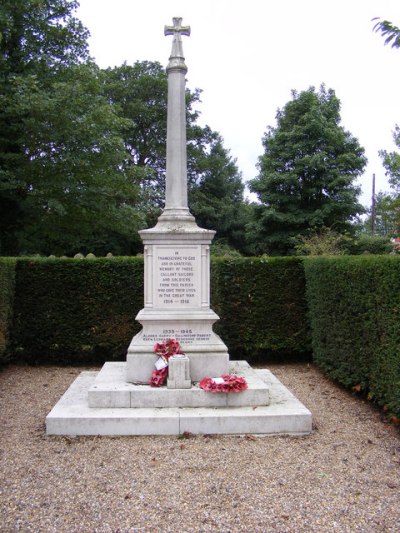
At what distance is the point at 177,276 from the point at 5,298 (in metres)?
3.99

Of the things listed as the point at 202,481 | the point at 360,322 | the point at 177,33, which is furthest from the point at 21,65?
the point at 202,481

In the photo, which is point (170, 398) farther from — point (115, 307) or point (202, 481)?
point (115, 307)

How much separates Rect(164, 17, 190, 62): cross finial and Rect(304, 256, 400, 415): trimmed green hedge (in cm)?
375

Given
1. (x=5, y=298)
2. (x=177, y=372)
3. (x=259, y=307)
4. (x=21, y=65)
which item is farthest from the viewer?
(x=21, y=65)

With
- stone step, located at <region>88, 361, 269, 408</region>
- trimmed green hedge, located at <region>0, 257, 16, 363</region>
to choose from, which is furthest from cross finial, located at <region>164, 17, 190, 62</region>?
trimmed green hedge, located at <region>0, 257, 16, 363</region>

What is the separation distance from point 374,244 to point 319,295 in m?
15.4

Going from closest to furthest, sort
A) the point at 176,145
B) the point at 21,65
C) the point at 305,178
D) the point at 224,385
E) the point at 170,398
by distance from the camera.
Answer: the point at 224,385, the point at 170,398, the point at 176,145, the point at 21,65, the point at 305,178

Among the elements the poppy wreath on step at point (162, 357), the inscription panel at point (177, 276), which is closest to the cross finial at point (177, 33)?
the inscription panel at point (177, 276)

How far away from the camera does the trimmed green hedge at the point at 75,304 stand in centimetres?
923

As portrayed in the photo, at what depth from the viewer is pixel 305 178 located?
24.5m

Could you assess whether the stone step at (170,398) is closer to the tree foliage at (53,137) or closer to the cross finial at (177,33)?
the cross finial at (177,33)

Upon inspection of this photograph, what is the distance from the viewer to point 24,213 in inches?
611

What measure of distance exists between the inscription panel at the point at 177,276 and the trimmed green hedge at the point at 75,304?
9.94ft

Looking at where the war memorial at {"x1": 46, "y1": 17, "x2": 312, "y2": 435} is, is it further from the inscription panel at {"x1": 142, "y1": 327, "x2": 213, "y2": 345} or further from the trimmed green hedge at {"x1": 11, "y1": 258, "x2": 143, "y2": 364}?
the trimmed green hedge at {"x1": 11, "y1": 258, "x2": 143, "y2": 364}
